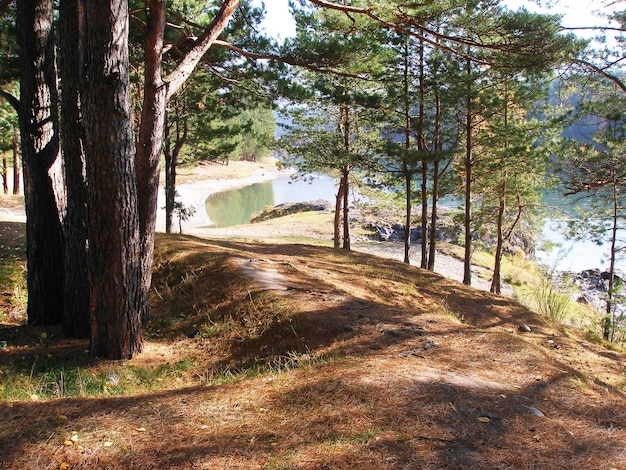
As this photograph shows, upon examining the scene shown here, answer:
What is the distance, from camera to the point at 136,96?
13023 mm

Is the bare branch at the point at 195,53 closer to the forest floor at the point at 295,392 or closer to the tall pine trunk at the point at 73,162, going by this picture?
the tall pine trunk at the point at 73,162

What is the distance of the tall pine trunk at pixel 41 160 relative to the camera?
524 cm

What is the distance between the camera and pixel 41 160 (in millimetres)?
5359

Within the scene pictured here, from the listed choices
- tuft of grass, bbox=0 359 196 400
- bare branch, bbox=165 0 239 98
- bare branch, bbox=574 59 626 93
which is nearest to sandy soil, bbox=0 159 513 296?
bare branch, bbox=165 0 239 98

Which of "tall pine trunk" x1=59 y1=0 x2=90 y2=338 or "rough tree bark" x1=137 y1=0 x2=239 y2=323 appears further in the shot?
"rough tree bark" x1=137 y1=0 x2=239 y2=323

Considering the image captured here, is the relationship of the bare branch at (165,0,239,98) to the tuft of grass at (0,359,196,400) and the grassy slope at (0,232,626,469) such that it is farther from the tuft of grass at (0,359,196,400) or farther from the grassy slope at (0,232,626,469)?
the tuft of grass at (0,359,196,400)

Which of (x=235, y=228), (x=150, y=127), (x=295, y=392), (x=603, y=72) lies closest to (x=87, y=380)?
(x=295, y=392)

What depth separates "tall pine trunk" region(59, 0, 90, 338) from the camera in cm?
472

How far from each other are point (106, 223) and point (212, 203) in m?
42.4

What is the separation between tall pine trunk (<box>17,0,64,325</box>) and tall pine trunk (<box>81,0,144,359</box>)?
4.83 feet

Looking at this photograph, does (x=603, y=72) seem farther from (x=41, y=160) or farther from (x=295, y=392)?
(x=41, y=160)

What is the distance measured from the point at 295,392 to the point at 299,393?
1.7 inches

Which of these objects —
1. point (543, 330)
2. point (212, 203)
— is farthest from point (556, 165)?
point (212, 203)

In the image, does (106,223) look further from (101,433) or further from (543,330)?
(543,330)
